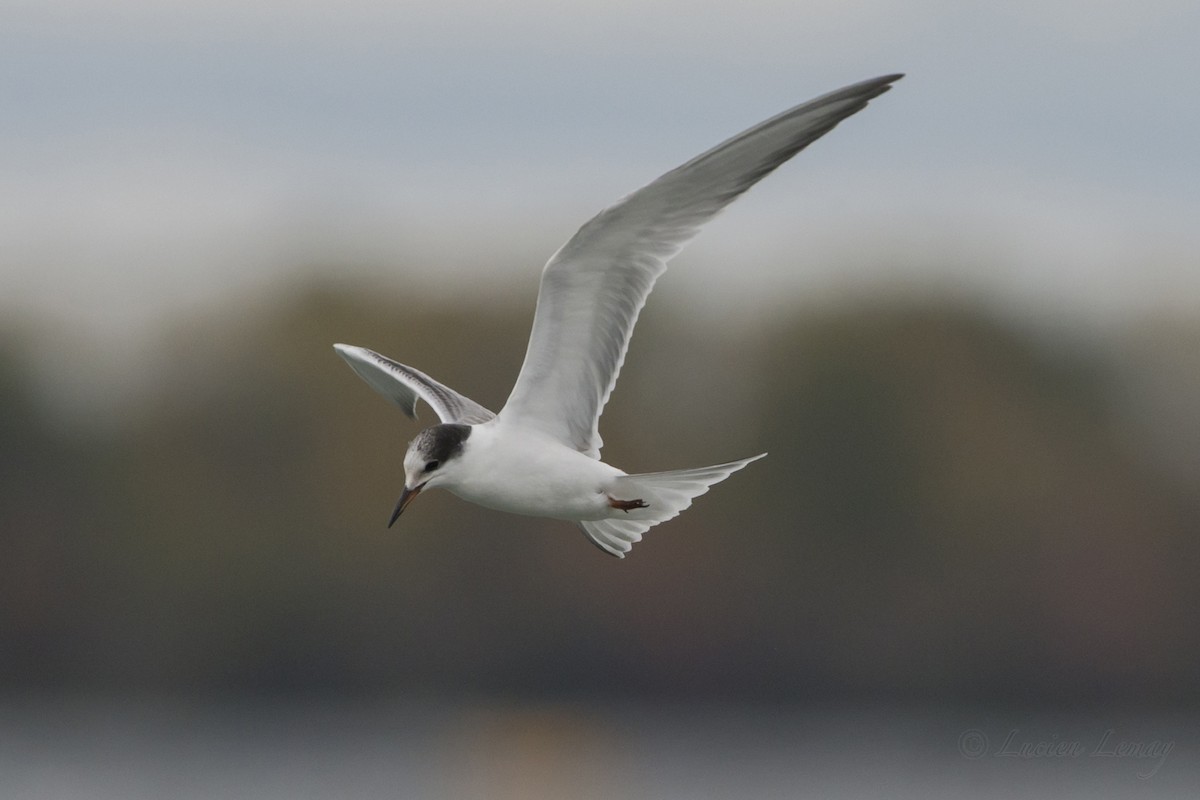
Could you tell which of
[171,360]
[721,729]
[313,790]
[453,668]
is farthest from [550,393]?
[171,360]

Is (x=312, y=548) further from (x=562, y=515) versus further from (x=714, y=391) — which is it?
(x=562, y=515)

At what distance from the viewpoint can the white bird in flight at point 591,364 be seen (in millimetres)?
8742

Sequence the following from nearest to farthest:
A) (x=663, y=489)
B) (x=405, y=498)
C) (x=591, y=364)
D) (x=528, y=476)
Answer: (x=405, y=498) < (x=528, y=476) < (x=663, y=489) < (x=591, y=364)

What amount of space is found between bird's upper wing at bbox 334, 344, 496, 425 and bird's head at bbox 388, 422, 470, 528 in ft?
2.31

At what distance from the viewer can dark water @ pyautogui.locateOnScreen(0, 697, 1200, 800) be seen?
32.7 meters

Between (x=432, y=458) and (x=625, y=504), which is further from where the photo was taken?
(x=625, y=504)

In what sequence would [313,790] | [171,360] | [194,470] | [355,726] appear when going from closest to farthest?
[313,790]
[355,726]
[194,470]
[171,360]

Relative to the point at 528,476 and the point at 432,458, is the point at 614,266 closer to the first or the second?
the point at 528,476

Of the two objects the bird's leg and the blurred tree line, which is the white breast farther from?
the blurred tree line

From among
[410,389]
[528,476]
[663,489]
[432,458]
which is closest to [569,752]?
[410,389]

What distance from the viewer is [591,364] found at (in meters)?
9.49

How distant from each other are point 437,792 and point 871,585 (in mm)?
15459

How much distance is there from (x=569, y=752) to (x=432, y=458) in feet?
102

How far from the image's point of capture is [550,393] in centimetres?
945
